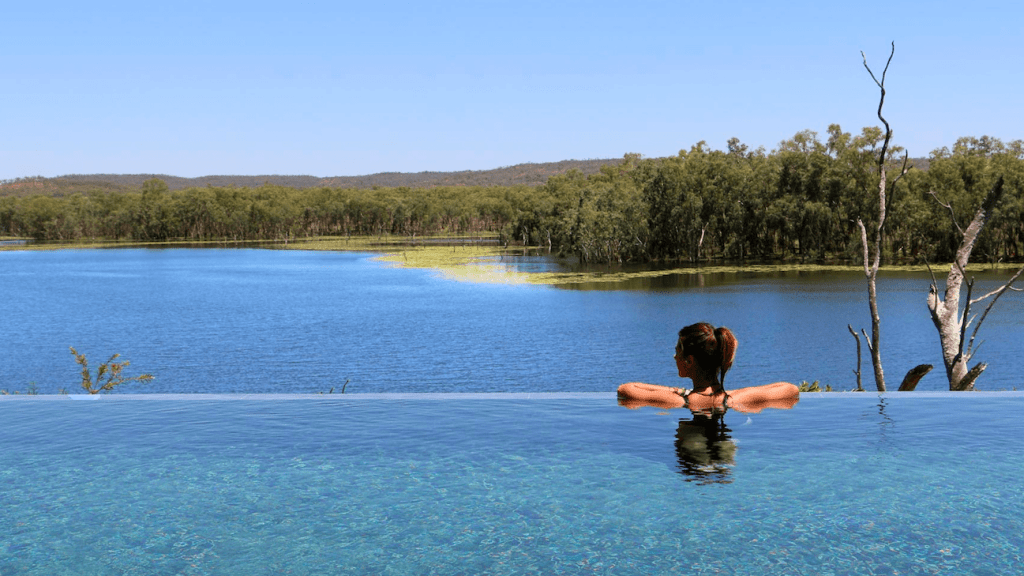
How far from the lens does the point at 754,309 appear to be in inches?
1606

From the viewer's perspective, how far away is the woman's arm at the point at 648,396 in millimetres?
7922

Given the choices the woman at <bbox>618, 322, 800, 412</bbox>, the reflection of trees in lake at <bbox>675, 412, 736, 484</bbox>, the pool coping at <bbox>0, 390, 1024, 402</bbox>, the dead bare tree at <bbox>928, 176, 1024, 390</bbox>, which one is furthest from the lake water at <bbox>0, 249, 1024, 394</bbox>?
the reflection of trees in lake at <bbox>675, 412, 736, 484</bbox>

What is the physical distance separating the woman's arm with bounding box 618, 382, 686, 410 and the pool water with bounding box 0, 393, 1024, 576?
12cm

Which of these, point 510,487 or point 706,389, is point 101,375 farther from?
point 706,389

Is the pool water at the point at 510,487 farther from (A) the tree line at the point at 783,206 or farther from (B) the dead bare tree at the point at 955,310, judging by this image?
(A) the tree line at the point at 783,206

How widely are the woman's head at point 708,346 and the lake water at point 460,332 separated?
50.4 feet

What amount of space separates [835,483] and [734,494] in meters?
0.79

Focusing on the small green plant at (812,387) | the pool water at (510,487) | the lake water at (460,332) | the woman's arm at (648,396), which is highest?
the woman's arm at (648,396)

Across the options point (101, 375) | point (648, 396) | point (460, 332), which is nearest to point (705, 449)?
point (648, 396)

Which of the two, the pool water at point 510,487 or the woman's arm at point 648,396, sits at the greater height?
the woman's arm at point 648,396

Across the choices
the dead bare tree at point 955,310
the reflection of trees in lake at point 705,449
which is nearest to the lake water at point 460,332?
the dead bare tree at point 955,310

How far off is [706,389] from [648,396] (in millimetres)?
613

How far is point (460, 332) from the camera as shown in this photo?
34219mm

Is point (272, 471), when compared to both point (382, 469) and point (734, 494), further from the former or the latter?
point (734, 494)
